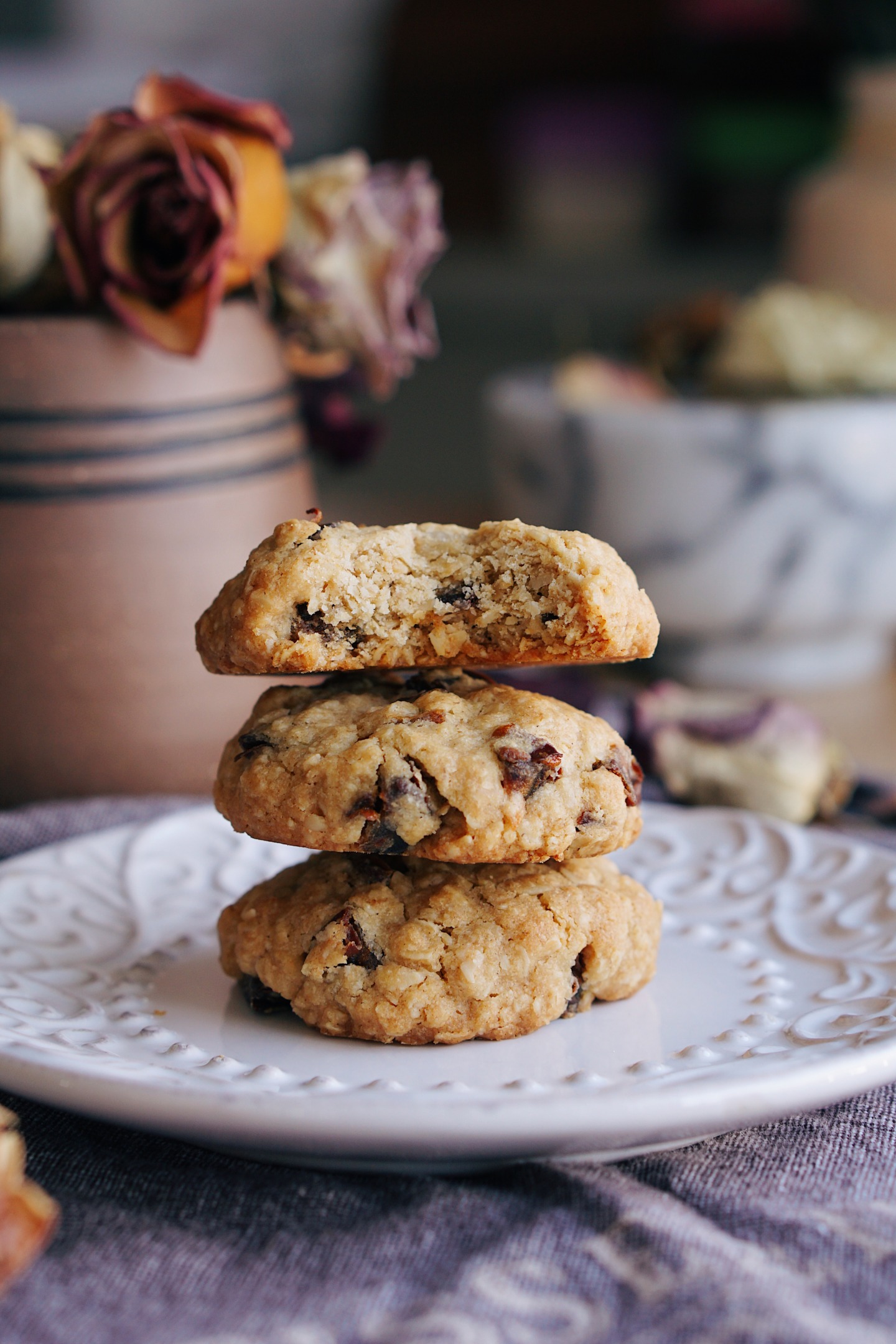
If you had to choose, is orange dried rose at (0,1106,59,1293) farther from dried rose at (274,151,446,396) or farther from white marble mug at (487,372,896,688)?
white marble mug at (487,372,896,688)

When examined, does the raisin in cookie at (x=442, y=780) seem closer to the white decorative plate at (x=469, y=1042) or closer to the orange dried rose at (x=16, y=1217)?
the white decorative plate at (x=469, y=1042)

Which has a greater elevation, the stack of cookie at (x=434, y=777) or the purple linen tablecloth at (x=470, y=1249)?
the stack of cookie at (x=434, y=777)

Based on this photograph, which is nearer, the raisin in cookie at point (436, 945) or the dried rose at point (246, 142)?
the raisin in cookie at point (436, 945)

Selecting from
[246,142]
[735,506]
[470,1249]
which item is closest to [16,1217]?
[470,1249]

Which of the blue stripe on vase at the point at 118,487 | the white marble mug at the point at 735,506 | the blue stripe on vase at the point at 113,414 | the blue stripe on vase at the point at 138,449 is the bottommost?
the white marble mug at the point at 735,506

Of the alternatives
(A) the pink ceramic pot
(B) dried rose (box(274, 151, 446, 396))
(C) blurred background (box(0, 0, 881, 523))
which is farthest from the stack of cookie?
(C) blurred background (box(0, 0, 881, 523))

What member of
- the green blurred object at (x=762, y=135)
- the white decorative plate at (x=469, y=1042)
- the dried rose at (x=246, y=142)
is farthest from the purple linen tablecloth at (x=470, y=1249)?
the green blurred object at (x=762, y=135)

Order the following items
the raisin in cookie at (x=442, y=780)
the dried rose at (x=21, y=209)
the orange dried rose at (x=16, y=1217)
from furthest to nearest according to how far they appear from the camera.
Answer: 1. the dried rose at (x=21, y=209)
2. the raisin in cookie at (x=442, y=780)
3. the orange dried rose at (x=16, y=1217)
